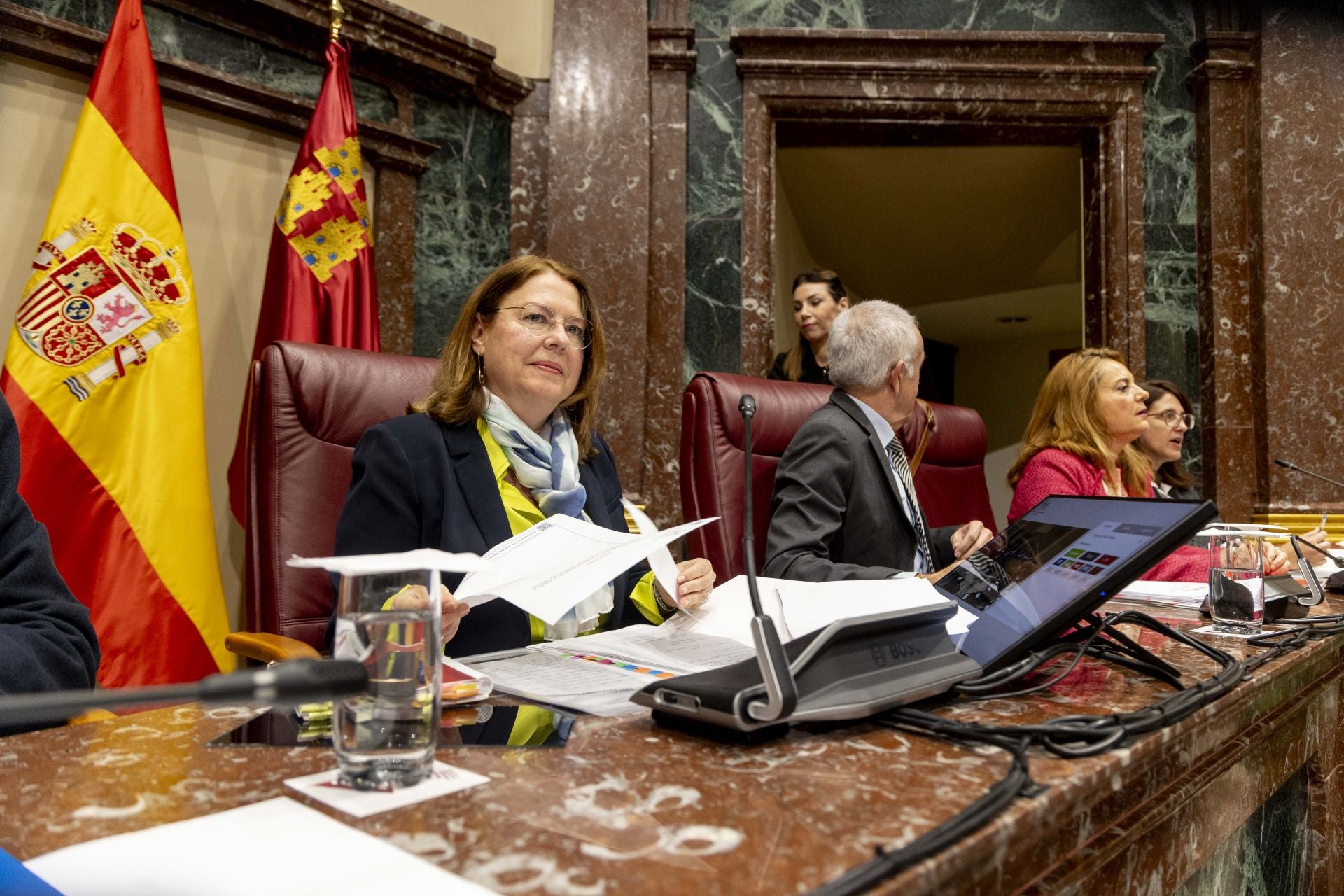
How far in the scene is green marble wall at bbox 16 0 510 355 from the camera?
2896 mm

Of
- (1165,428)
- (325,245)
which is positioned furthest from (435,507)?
(1165,428)

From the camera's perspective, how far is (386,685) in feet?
1.82

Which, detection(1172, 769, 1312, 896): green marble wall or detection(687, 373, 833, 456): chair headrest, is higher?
detection(687, 373, 833, 456): chair headrest

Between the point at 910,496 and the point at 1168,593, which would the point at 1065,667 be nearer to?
the point at 1168,593

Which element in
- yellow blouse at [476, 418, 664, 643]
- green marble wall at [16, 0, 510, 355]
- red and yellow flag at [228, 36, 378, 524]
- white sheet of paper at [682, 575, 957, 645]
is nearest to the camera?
white sheet of paper at [682, 575, 957, 645]

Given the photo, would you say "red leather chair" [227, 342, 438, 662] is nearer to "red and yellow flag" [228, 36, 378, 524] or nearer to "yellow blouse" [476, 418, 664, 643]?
"yellow blouse" [476, 418, 664, 643]

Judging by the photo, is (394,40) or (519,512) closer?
(519,512)

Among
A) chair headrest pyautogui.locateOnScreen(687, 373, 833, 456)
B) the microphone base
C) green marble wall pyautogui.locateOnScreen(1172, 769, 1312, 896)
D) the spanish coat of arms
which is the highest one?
the spanish coat of arms

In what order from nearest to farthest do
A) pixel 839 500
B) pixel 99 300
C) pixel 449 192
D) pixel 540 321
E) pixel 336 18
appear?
pixel 540 321, pixel 839 500, pixel 99 300, pixel 336 18, pixel 449 192

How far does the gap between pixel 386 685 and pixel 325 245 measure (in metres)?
2.26

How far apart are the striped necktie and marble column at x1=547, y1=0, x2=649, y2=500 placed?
4.15ft

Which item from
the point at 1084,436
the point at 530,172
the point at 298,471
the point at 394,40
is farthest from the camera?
the point at 530,172

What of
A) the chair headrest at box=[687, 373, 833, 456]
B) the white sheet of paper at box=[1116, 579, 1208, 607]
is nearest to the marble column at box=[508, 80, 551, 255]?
the chair headrest at box=[687, 373, 833, 456]

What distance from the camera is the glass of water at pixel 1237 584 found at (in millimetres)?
1122
